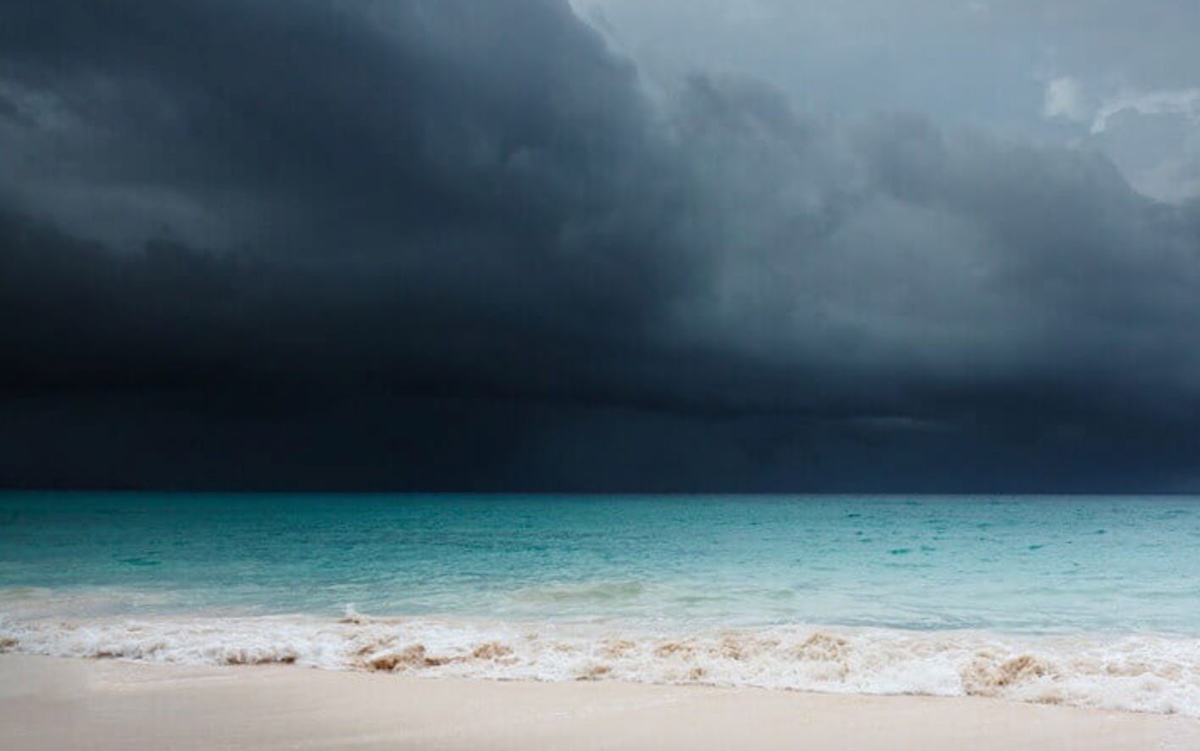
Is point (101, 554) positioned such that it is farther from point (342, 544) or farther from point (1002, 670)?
point (1002, 670)

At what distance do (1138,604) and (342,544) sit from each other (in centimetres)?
2931

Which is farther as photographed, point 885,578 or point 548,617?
point 885,578

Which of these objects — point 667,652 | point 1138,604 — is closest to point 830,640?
point 667,652

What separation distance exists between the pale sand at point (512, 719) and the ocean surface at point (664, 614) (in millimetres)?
719

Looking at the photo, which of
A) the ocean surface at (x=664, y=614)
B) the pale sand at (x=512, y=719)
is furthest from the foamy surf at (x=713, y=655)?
the pale sand at (x=512, y=719)

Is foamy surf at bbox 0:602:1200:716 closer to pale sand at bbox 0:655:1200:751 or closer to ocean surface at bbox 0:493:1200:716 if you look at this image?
ocean surface at bbox 0:493:1200:716

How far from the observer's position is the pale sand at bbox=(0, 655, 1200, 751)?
6578 mm

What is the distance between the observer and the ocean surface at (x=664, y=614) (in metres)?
9.38

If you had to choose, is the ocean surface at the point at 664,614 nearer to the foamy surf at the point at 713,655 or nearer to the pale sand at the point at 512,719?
the foamy surf at the point at 713,655

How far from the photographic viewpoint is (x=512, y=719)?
7363mm

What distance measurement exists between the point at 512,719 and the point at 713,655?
3.50m

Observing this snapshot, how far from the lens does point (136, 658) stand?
1080 centimetres

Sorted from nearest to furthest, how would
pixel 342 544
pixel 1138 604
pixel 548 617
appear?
pixel 548 617 → pixel 1138 604 → pixel 342 544

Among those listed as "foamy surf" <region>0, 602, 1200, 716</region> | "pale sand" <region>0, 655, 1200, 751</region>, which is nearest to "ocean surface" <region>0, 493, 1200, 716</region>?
"foamy surf" <region>0, 602, 1200, 716</region>
